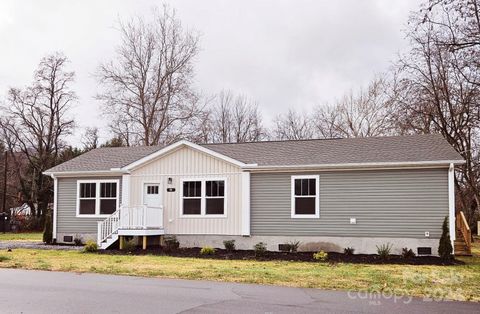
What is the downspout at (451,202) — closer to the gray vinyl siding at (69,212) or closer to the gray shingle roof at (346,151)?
the gray shingle roof at (346,151)

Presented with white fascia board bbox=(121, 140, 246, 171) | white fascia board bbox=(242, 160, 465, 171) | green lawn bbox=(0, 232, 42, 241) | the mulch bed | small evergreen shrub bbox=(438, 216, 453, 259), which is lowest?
green lawn bbox=(0, 232, 42, 241)

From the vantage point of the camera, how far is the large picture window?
75.9 feet

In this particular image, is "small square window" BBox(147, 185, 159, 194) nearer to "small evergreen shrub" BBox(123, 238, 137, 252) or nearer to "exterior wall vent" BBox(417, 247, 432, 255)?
"small evergreen shrub" BBox(123, 238, 137, 252)

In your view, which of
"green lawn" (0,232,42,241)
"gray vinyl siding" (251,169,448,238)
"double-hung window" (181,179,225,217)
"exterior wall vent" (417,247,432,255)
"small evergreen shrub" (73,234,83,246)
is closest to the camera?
"exterior wall vent" (417,247,432,255)

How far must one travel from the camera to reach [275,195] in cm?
2053

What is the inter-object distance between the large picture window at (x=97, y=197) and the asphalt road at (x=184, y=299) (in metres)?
10.6

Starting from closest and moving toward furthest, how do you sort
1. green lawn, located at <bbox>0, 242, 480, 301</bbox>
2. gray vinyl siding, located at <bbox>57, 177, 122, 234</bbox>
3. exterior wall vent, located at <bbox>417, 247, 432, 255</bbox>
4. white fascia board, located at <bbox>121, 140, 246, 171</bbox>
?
green lawn, located at <bbox>0, 242, 480, 301</bbox>, exterior wall vent, located at <bbox>417, 247, 432, 255</bbox>, white fascia board, located at <bbox>121, 140, 246, 171</bbox>, gray vinyl siding, located at <bbox>57, 177, 122, 234</bbox>

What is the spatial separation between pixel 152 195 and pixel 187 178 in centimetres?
179

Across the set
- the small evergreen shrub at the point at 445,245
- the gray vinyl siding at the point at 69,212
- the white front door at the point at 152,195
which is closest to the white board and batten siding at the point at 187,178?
the white front door at the point at 152,195

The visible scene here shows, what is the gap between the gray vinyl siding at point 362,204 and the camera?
18562 millimetres

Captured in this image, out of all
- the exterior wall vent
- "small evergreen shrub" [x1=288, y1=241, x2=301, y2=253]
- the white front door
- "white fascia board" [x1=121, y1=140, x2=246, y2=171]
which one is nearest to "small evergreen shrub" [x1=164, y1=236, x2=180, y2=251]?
the white front door

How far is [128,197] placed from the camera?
2236cm

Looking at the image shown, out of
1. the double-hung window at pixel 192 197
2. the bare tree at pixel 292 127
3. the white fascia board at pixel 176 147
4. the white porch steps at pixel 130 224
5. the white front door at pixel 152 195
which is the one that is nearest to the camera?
→ the white porch steps at pixel 130 224

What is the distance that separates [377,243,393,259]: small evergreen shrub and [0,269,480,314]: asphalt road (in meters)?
7.33
